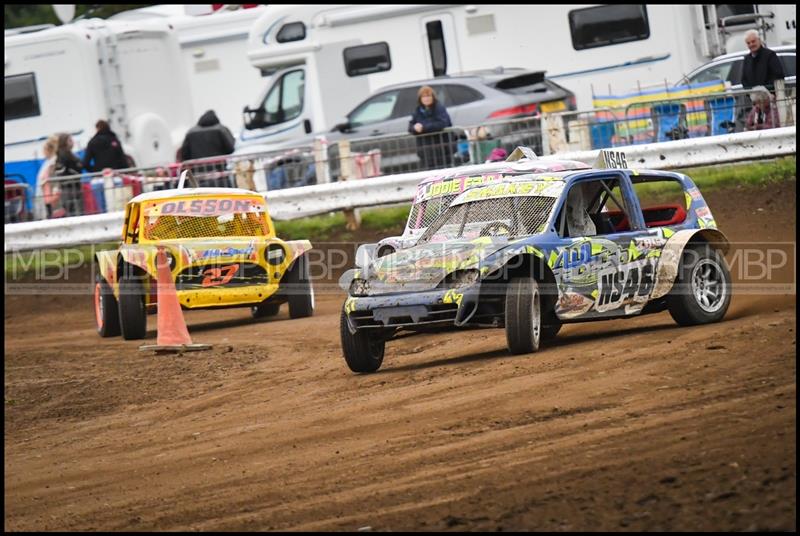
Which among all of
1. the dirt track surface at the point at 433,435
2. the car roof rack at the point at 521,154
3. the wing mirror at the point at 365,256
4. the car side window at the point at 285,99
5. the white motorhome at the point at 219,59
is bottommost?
the dirt track surface at the point at 433,435

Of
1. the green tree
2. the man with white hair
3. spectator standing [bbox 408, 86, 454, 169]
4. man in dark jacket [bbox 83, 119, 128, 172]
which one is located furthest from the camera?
the green tree

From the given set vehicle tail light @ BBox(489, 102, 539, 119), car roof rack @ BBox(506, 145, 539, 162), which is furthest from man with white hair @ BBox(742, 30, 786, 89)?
car roof rack @ BBox(506, 145, 539, 162)

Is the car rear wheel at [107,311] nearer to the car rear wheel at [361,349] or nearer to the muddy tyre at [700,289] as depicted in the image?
the car rear wheel at [361,349]

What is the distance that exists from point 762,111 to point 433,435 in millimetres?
11134

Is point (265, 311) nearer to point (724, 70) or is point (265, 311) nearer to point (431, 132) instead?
point (431, 132)

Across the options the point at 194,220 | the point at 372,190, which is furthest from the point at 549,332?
the point at 372,190

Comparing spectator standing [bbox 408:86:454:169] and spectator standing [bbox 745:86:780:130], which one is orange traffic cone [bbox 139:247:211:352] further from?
spectator standing [bbox 745:86:780:130]

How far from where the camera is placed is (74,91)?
1041 inches

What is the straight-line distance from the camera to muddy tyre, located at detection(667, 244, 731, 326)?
11188 mm

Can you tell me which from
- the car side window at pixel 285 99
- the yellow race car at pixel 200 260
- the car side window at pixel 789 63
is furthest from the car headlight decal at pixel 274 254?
the car side window at pixel 285 99

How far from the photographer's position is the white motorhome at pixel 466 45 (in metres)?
23.0

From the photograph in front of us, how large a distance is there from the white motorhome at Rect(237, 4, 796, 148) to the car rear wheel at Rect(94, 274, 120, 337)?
9963mm

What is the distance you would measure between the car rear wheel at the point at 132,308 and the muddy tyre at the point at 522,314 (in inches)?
222

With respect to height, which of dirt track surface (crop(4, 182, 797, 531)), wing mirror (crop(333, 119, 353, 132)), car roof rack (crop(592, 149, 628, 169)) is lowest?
dirt track surface (crop(4, 182, 797, 531))
